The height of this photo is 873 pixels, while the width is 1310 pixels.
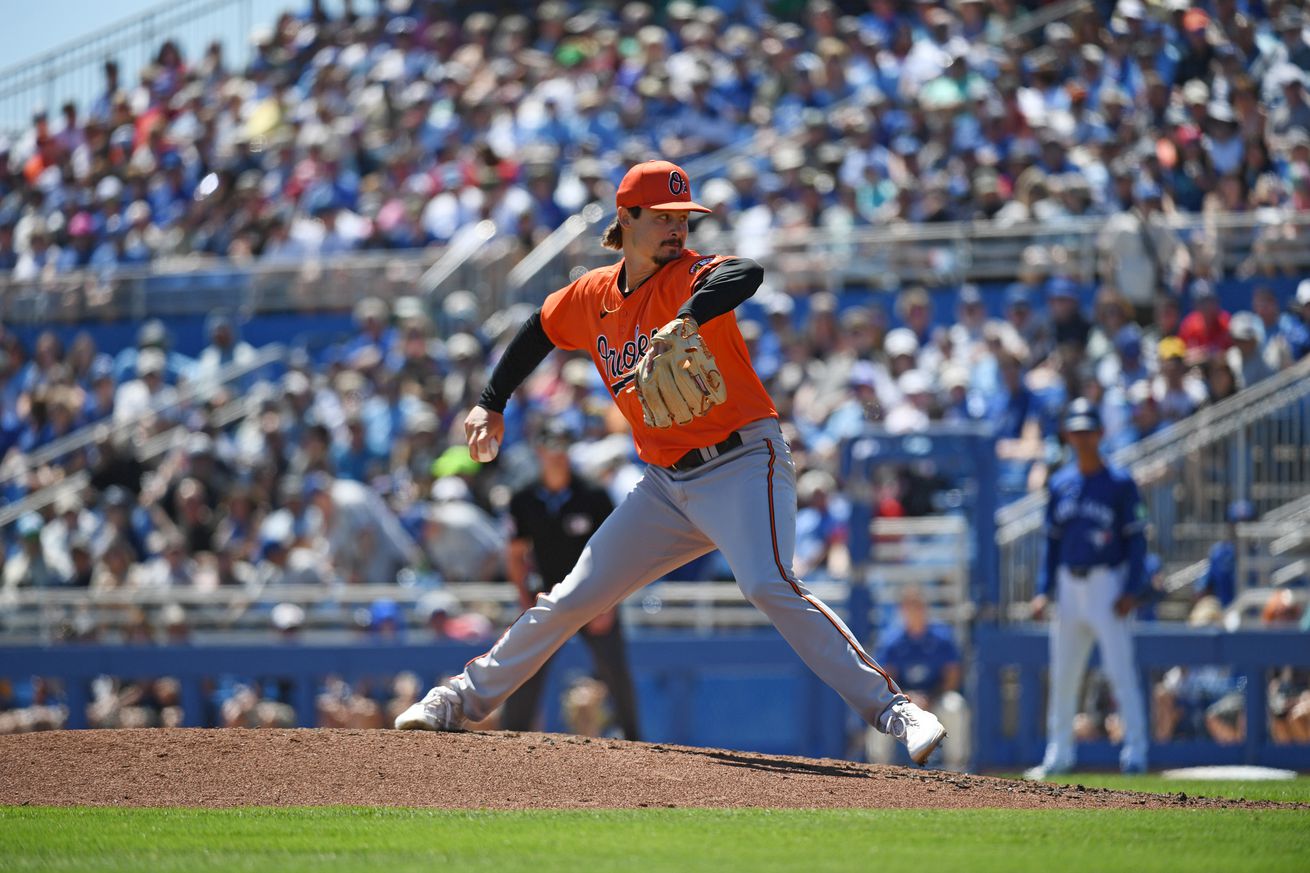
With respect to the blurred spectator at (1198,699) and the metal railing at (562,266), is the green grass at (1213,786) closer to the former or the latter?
the blurred spectator at (1198,699)

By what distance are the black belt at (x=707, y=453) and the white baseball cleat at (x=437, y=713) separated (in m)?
1.34

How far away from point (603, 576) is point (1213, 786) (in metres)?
3.24

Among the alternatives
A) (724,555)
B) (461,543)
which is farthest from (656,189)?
(461,543)

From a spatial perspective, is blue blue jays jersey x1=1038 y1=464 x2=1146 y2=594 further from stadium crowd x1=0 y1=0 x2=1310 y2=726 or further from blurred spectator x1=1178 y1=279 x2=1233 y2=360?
blurred spectator x1=1178 y1=279 x2=1233 y2=360

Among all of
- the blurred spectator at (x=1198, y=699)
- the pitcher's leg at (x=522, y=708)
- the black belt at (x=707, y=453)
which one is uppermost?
the black belt at (x=707, y=453)

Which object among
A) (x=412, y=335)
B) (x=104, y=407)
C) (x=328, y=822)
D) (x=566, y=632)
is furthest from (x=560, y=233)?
(x=328, y=822)

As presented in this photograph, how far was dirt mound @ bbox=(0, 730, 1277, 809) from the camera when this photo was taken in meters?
6.15

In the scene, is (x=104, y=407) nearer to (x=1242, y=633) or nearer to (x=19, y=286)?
(x=19, y=286)

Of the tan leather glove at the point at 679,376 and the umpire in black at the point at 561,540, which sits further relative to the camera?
the umpire in black at the point at 561,540

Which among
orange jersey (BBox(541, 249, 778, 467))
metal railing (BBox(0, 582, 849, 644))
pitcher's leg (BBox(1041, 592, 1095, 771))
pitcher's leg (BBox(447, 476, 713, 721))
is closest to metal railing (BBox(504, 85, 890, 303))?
metal railing (BBox(0, 582, 849, 644))

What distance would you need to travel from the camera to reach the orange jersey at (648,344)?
21.6ft

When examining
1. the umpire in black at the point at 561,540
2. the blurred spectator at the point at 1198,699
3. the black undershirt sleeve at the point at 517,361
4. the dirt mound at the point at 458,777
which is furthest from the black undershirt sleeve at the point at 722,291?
the blurred spectator at the point at 1198,699

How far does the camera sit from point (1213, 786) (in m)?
8.23

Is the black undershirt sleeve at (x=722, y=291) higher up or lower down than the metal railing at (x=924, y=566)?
higher up
